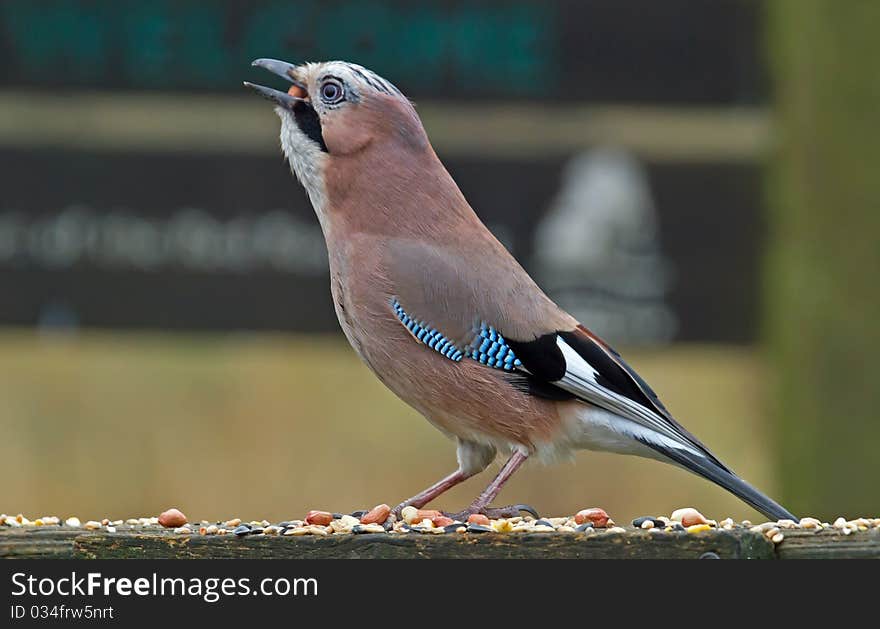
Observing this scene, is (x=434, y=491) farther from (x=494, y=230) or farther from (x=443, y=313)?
(x=494, y=230)

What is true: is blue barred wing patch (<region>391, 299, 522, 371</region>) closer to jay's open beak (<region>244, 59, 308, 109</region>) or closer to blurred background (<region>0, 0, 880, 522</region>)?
jay's open beak (<region>244, 59, 308, 109</region>)

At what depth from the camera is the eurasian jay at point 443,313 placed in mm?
3504

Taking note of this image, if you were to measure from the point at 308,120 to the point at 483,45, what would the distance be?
3.63 metres

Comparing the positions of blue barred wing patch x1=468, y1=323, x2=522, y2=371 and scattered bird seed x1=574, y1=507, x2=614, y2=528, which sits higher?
blue barred wing patch x1=468, y1=323, x2=522, y2=371

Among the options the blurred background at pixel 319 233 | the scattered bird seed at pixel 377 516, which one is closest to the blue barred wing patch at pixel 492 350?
the scattered bird seed at pixel 377 516

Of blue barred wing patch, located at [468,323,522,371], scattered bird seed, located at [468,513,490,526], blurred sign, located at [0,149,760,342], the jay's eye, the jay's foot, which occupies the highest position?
blurred sign, located at [0,149,760,342]

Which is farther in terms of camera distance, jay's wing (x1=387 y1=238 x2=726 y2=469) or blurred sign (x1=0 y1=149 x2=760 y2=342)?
blurred sign (x1=0 y1=149 x2=760 y2=342)

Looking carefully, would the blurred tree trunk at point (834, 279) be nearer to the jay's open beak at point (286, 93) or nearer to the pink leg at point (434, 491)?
the pink leg at point (434, 491)

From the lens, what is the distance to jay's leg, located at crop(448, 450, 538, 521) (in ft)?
11.1

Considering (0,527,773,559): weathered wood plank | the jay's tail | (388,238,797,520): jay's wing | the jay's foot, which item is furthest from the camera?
(388,238,797,520): jay's wing

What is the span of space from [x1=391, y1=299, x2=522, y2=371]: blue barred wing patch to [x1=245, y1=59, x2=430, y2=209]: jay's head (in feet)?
1.30

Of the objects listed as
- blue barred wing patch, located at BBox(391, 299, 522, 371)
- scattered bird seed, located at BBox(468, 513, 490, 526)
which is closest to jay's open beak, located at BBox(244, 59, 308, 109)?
blue barred wing patch, located at BBox(391, 299, 522, 371)
